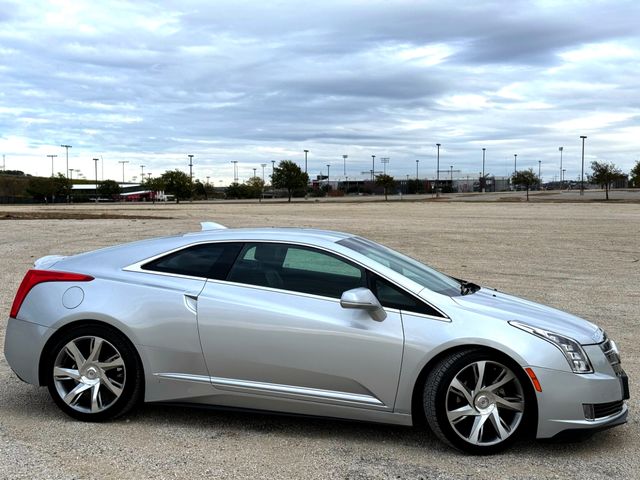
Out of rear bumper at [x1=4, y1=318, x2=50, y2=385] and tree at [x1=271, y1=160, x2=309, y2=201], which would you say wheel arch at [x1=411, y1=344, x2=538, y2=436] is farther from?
tree at [x1=271, y1=160, x2=309, y2=201]

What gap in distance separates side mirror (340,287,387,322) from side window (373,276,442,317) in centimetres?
12

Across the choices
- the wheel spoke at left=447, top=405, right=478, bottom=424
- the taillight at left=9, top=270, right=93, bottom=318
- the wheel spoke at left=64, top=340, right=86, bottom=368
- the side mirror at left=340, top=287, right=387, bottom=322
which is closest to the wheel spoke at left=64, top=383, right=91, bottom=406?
the wheel spoke at left=64, top=340, right=86, bottom=368

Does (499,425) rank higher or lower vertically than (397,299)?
lower

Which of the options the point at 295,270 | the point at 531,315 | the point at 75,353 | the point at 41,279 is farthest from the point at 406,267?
the point at 41,279

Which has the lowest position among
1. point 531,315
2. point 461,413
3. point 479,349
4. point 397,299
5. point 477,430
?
point 477,430

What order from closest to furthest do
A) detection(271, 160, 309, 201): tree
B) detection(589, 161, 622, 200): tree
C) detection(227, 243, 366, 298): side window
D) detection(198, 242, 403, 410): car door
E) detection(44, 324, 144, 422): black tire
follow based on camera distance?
detection(198, 242, 403, 410): car door < detection(227, 243, 366, 298): side window < detection(44, 324, 144, 422): black tire < detection(589, 161, 622, 200): tree < detection(271, 160, 309, 201): tree

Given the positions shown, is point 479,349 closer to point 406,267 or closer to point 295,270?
point 406,267

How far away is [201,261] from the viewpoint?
4.96m

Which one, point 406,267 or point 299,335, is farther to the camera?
point 406,267

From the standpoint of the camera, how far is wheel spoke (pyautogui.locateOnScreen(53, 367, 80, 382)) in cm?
488

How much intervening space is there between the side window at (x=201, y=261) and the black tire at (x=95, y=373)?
0.59m

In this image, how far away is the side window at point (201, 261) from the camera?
4898 mm

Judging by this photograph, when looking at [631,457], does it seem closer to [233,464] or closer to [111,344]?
[233,464]

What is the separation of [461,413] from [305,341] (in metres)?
1.10
